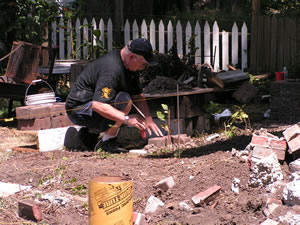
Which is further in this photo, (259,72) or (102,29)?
(102,29)

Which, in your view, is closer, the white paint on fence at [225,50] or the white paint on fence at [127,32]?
the white paint on fence at [225,50]

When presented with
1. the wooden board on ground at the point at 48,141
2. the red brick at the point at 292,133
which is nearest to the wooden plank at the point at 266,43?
the wooden board on ground at the point at 48,141

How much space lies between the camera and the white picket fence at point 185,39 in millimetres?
11469

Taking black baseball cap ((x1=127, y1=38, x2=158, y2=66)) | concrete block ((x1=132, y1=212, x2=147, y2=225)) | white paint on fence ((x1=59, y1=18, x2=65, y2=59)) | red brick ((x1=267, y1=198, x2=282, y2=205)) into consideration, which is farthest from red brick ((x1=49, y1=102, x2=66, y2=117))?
white paint on fence ((x1=59, y1=18, x2=65, y2=59))

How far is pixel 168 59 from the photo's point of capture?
941cm

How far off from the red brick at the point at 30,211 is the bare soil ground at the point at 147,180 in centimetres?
6

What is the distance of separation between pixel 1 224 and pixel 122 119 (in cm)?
232

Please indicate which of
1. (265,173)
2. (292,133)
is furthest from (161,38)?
(265,173)

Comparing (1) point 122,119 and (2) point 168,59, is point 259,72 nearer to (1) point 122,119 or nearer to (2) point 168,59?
(2) point 168,59

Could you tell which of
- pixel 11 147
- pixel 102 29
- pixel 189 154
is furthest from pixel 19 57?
pixel 102 29

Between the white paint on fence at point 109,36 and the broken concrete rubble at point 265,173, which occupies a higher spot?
the white paint on fence at point 109,36

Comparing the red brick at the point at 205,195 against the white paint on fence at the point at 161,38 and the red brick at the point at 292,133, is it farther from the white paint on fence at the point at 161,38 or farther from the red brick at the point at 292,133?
the white paint on fence at the point at 161,38

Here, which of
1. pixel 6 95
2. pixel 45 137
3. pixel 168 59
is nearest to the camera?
pixel 45 137

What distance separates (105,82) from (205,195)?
2338 mm
